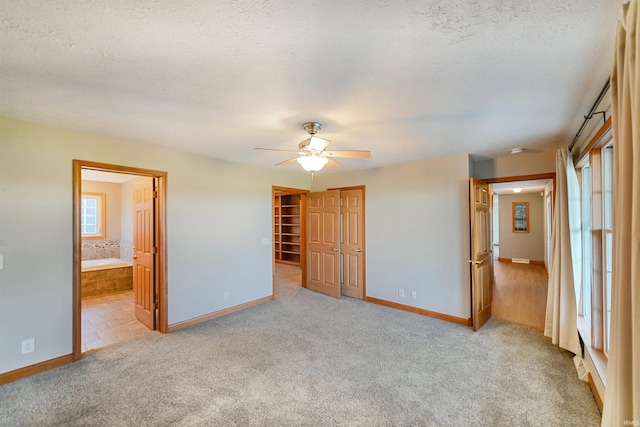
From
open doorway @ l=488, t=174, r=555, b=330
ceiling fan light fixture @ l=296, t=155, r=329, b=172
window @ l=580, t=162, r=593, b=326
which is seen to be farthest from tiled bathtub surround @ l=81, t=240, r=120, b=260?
open doorway @ l=488, t=174, r=555, b=330

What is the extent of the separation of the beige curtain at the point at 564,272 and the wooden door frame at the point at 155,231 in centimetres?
462

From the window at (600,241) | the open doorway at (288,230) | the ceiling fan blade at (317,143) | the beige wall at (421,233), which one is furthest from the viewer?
the open doorway at (288,230)

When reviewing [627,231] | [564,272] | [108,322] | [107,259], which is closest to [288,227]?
[107,259]

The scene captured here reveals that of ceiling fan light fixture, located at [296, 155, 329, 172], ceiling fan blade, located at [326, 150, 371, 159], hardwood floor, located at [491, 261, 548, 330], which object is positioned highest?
ceiling fan blade, located at [326, 150, 371, 159]

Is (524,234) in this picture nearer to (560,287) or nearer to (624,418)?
(560,287)

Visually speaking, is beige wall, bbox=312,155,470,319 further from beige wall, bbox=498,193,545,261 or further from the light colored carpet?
beige wall, bbox=498,193,545,261

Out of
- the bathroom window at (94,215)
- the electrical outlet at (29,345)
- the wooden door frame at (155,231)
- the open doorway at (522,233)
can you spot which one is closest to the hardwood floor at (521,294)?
the open doorway at (522,233)

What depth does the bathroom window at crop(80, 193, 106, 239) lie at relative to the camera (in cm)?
593

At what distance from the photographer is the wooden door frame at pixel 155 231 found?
2672 mm

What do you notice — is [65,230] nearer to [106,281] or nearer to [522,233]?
[106,281]

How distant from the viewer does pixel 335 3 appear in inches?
43.5

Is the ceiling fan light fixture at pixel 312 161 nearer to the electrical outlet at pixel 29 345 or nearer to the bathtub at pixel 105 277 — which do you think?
the electrical outlet at pixel 29 345

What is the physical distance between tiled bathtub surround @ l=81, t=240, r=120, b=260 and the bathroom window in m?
0.14

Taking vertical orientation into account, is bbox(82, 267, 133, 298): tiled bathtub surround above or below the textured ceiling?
below
